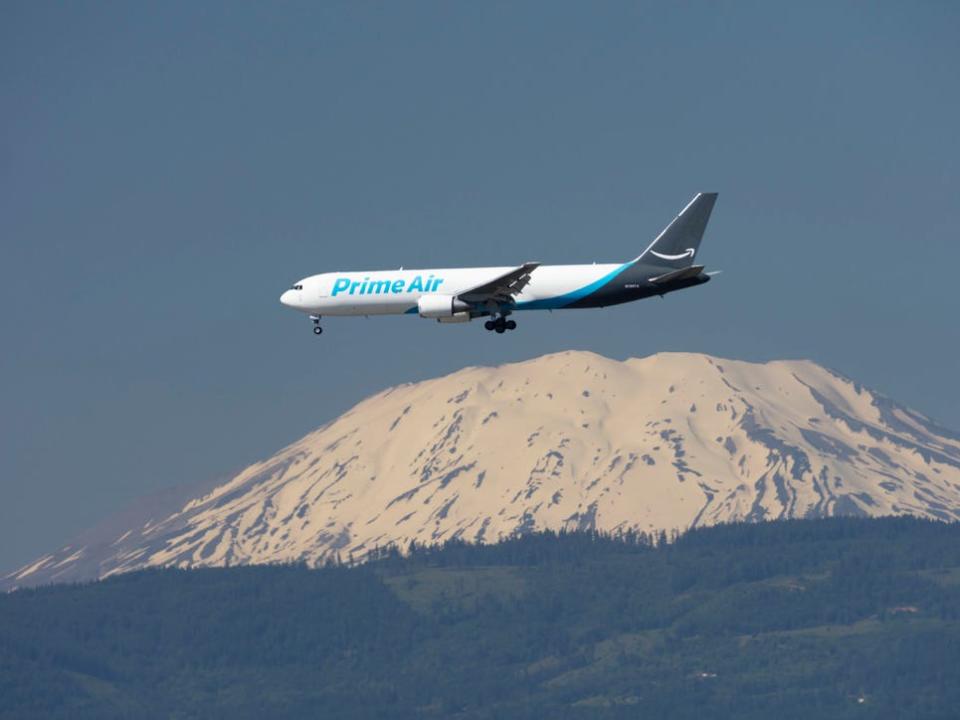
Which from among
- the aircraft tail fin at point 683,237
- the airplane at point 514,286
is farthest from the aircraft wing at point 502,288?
the aircraft tail fin at point 683,237

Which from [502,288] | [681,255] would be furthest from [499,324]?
[681,255]

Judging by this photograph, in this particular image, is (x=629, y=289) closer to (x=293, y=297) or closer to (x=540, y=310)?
(x=540, y=310)

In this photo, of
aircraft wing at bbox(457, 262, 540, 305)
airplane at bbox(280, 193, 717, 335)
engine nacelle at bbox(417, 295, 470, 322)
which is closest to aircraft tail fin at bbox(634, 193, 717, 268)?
airplane at bbox(280, 193, 717, 335)

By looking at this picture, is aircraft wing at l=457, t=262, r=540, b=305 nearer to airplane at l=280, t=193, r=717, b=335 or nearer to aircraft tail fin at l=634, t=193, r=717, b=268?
airplane at l=280, t=193, r=717, b=335

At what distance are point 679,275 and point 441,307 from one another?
19.0 m

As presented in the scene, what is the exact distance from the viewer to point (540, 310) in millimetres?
159625

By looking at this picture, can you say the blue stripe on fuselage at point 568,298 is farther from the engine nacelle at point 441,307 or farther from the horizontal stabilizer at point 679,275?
the engine nacelle at point 441,307

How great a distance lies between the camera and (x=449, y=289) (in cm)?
16250

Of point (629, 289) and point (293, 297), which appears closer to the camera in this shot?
point (629, 289)

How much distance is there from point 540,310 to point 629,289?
7.50 metres

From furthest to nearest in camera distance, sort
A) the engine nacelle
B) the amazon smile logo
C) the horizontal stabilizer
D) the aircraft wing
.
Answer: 1. the amazon smile logo
2. the engine nacelle
3. the aircraft wing
4. the horizontal stabilizer

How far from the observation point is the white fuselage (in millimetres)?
158500

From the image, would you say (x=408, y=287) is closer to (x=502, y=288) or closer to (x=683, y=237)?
(x=502, y=288)

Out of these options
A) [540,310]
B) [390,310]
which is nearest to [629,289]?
[540,310]
